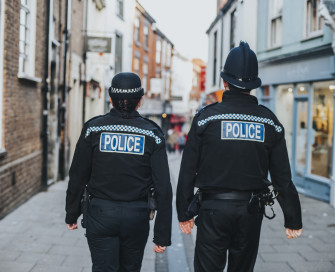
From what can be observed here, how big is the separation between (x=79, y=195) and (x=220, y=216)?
1068mm

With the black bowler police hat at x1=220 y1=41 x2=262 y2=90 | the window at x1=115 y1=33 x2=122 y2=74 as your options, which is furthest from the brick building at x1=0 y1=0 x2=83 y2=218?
the window at x1=115 y1=33 x2=122 y2=74

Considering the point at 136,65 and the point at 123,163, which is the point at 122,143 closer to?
the point at 123,163

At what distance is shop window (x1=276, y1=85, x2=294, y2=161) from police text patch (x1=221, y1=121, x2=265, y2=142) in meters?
10.0

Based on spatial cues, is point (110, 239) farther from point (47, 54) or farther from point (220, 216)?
point (47, 54)

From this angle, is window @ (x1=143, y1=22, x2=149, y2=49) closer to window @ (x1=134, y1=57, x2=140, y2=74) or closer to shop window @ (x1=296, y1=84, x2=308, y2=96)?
window @ (x1=134, y1=57, x2=140, y2=74)

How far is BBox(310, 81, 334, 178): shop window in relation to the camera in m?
11.0

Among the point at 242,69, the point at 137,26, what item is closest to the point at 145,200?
the point at 242,69

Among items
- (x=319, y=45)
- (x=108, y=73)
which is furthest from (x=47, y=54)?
(x=108, y=73)

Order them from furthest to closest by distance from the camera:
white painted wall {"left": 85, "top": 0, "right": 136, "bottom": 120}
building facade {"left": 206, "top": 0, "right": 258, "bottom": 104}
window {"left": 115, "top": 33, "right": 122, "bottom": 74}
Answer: window {"left": 115, "top": 33, "right": 122, "bottom": 74}, white painted wall {"left": 85, "top": 0, "right": 136, "bottom": 120}, building facade {"left": 206, "top": 0, "right": 258, "bottom": 104}

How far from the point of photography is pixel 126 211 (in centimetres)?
342

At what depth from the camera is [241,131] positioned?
3.45 metres

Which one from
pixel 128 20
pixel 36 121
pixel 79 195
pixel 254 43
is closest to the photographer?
pixel 79 195

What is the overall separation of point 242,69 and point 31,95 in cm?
675

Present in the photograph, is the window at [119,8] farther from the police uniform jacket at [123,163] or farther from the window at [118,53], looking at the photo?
the police uniform jacket at [123,163]
